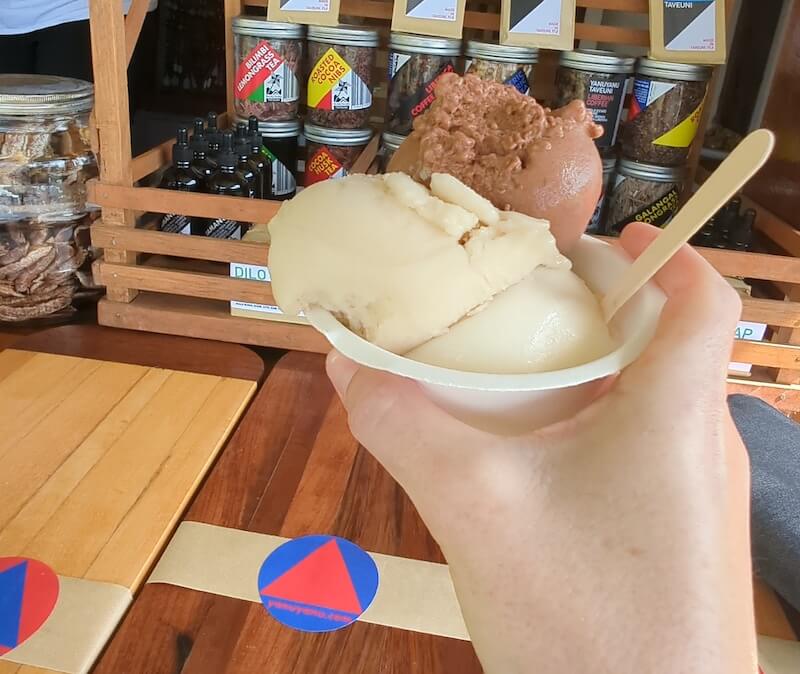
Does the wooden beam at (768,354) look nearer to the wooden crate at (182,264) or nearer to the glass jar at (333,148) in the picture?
the wooden crate at (182,264)

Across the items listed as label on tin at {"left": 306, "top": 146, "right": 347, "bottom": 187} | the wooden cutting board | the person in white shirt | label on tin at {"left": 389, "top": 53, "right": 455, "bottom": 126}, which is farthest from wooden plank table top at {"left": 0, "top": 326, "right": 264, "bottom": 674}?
the person in white shirt

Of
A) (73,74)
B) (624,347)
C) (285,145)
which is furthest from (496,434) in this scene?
(73,74)

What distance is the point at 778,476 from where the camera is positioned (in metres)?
0.79

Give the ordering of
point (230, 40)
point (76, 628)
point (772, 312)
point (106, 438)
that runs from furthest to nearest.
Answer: point (230, 40) < point (772, 312) < point (106, 438) < point (76, 628)

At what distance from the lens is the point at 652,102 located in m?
1.17

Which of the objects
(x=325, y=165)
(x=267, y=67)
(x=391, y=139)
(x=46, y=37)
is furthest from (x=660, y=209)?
(x=46, y=37)

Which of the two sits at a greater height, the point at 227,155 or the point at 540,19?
the point at 540,19

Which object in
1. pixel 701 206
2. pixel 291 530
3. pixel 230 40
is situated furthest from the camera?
pixel 230 40

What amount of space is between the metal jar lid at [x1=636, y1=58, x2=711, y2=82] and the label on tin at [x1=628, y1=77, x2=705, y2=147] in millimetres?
17

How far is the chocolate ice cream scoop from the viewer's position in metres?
0.49

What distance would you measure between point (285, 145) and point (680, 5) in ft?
2.31

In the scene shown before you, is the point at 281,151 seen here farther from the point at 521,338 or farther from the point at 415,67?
the point at 521,338

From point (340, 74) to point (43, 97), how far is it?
→ 0.46 metres

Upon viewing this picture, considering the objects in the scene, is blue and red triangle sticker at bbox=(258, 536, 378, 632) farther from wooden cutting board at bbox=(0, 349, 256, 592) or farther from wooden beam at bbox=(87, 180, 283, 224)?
wooden beam at bbox=(87, 180, 283, 224)
